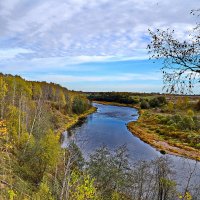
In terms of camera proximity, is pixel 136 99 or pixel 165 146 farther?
pixel 136 99

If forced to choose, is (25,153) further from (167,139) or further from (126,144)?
(167,139)

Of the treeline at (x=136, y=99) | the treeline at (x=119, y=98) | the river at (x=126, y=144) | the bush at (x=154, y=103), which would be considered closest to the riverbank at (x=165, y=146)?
the river at (x=126, y=144)

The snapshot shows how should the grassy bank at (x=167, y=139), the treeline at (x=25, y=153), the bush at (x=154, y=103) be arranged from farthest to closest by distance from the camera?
the bush at (x=154, y=103) → the grassy bank at (x=167, y=139) → the treeline at (x=25, y=153)

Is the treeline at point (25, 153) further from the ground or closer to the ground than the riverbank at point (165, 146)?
further from the ground

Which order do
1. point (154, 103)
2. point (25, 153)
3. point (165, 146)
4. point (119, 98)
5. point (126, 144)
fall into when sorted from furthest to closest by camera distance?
point (119, 98)
point (154, 103)
point (165, 146)
point (126, 144)
point (25, 153)

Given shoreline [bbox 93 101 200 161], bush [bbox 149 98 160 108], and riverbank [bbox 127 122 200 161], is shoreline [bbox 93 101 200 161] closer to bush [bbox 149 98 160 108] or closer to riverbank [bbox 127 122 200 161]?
riverbank [bbox 127 122 200 161]

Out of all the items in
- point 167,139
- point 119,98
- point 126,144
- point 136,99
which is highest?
point 119,98

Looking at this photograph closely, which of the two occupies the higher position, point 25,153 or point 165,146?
point 25,153

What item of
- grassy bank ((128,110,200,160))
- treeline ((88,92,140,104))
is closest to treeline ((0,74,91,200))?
grassy bank ((128,110,200,160))

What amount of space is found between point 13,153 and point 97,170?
36.0 feet

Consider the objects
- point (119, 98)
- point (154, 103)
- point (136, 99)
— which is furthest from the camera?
point (119, 98)

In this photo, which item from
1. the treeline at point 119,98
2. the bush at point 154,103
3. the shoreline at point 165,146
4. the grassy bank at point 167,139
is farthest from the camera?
the treeline at point 119,98

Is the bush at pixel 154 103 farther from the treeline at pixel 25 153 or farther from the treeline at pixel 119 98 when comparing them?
the treeline at pixel 25 153

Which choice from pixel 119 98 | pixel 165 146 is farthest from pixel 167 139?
pixel 119 98
